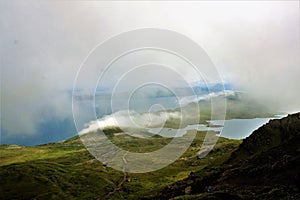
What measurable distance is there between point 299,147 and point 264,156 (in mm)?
13871

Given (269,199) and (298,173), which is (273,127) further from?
(269,199)

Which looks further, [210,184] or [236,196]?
[210,184]

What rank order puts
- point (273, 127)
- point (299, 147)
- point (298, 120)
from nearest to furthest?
point (299, 147)
point (298, 120)
point (273, 127)

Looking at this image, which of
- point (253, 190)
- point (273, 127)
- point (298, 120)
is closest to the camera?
point (253, 190)

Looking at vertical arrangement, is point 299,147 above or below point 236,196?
above

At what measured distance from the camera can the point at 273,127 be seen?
529ft

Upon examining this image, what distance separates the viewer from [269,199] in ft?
226

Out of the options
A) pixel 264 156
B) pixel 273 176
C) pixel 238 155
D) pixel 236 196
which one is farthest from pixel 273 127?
pixel 236 196

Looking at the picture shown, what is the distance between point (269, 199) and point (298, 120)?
93.2 m

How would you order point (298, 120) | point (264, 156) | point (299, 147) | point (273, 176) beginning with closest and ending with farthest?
1. point (273, 176)
2. point (299, 147)
3. point (264, 156)
4. point (298, 120)

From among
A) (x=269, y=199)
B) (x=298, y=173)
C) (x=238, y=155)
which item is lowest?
(x=269, y=199)

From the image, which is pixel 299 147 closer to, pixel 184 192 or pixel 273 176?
pixel 273 176

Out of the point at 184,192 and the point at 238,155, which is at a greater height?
the point at 238,155

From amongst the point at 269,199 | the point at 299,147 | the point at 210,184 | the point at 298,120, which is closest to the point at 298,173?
the point at 269,199
